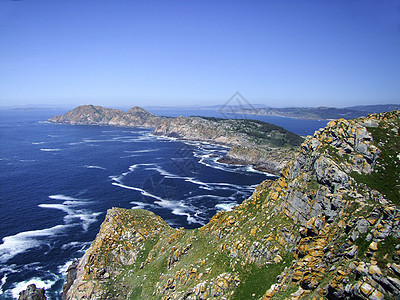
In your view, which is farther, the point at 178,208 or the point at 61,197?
the point at 61,197

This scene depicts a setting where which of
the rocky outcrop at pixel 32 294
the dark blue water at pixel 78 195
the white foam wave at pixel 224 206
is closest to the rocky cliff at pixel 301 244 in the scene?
the rocky outcrop at pixel 32 294

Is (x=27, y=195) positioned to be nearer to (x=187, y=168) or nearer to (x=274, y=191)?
(x=187, y=168)

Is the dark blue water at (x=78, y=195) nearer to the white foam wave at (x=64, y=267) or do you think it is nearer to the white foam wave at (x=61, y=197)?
the white foam wave at (x=64, y=267)

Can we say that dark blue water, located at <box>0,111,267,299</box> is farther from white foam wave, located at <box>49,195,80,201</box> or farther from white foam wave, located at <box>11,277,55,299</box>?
white foam wave, located at <box>49,195,80,201</box>

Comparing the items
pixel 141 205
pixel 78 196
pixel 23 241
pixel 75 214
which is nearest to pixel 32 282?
pixel 23 241

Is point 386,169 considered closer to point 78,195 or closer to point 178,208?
point 178,208

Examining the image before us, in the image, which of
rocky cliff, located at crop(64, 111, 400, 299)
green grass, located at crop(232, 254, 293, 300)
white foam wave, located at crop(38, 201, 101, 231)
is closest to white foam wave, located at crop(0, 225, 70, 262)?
white foam wave, located at crop(38, 201, 101, 231)
